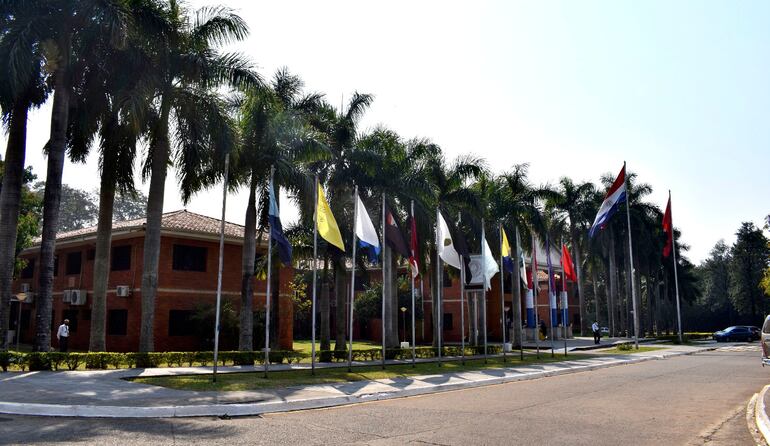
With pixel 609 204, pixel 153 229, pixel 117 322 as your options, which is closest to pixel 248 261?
pixel 153 229

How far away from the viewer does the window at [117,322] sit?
31.5 m

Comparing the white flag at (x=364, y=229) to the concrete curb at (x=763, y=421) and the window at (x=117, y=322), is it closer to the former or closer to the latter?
the concrete curb at (x=763, y=421)

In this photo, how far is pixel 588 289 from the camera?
9412 cm

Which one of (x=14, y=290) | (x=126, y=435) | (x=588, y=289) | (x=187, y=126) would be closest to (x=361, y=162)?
(x=187, y=126)

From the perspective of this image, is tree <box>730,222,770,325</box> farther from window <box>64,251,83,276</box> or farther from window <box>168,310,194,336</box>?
window <box>64,251,83,276</box>

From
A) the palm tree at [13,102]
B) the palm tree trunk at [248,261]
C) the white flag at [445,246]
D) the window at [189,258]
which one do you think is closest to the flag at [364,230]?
the white flag at [445,246]

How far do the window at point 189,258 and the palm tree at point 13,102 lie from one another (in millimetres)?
11802

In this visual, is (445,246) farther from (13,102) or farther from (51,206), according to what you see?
(13,102)

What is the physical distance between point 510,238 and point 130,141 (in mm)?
21531

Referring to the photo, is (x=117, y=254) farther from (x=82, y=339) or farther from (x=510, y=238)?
(x=510, y=238)

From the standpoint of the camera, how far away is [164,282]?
31438 millimetres

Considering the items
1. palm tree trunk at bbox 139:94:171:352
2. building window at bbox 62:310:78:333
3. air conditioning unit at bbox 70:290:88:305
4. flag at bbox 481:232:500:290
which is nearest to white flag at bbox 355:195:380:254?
flag at bbox 481:232:500:290

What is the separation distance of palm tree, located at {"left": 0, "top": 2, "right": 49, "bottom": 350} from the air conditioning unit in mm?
13042

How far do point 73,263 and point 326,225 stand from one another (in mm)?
22718
